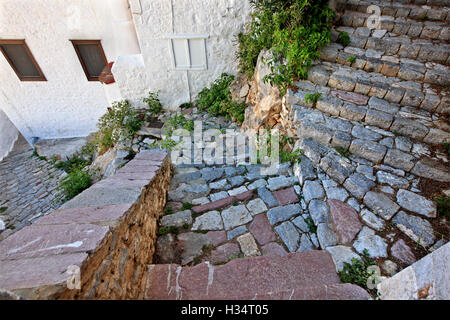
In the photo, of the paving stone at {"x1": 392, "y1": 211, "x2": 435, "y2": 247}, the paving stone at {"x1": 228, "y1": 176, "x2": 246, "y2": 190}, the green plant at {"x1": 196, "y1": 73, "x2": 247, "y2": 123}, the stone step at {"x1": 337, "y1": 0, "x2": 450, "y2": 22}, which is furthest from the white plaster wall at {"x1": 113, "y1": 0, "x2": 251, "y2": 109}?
the paving stone at {"x1": 392, "y1": 211, "x2": 435, "y2": 247}

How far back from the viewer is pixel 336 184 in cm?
282

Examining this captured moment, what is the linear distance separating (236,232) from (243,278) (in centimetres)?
71

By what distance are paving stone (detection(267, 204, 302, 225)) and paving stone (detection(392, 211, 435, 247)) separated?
3.40 ft

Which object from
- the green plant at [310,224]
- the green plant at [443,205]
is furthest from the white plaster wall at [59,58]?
the green plant at [443,205]

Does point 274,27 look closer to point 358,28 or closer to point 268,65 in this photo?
point 268,65

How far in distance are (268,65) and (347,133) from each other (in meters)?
1.87

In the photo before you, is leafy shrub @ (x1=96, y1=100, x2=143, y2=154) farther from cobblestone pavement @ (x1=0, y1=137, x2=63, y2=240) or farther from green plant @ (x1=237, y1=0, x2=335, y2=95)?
green plant @ (x1=237, y1=0, x2=335, y2=95)

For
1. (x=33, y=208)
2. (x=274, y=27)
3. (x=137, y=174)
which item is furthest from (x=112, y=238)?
(x=33, y=208)

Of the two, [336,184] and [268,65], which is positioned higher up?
[268,65]

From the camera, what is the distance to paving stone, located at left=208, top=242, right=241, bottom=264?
224 centimetres

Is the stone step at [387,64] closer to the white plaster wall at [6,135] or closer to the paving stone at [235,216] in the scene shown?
the paving stone at [235,216]

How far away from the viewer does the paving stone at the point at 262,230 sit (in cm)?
242

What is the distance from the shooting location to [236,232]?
8.31ft
